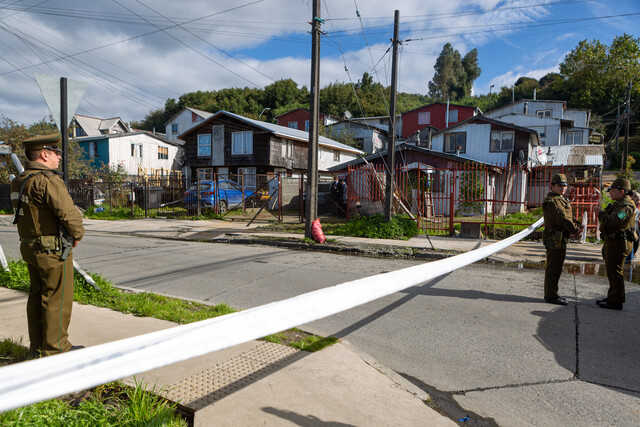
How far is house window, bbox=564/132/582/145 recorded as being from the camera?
40.5m

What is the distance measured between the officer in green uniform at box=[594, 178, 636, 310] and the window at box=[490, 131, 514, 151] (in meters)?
24.2

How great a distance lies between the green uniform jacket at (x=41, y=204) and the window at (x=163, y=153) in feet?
130

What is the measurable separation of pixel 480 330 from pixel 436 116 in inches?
1934

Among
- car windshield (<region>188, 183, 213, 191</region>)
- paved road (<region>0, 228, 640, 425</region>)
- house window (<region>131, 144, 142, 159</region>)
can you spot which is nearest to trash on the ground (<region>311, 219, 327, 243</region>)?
paved road (<region>0, 228, 640, 425</region>)

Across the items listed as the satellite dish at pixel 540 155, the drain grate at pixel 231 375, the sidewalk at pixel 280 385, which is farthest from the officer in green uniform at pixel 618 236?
the satellite dish at pixel 540 155

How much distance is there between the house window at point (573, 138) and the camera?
4048cm

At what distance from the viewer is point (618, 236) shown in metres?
5.52

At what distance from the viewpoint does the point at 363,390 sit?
3199 millimetres

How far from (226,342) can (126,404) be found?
5.00 feet

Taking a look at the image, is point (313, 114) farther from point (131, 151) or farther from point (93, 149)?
point (93, 149)

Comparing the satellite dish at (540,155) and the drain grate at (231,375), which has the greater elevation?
the satellite dish at (540,155)

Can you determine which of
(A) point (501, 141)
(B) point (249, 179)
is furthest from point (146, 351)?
Result: (A) point (501, 141)

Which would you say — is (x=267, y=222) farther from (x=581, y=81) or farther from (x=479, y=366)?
(x=581, y=81)

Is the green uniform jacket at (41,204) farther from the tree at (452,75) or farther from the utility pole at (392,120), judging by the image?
the tree at (452,75)
